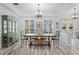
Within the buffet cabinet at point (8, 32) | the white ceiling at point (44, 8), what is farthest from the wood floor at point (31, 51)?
the white ceiling at point (44, 8)

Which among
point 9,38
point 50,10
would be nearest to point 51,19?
point 50,10

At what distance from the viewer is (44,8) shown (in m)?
2.93

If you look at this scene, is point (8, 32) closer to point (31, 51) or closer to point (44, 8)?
point (31, 51)

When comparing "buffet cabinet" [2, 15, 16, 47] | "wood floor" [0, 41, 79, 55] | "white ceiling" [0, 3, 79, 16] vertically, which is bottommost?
"wood floor" [0, 41, 79, 55]

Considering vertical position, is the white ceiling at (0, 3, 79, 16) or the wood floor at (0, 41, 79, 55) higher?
the white ceiling at (0, 3, 79, 16)

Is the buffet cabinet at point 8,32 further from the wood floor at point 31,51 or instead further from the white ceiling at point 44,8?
the white ceiling at point 44,8

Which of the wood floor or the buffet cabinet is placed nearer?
the wood floor

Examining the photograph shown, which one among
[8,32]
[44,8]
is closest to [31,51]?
[8,32]

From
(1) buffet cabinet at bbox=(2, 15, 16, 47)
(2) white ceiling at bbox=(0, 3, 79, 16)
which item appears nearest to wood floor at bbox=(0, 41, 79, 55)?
(1) buffet cabinet at bbox=(2, 15, 16, 47)

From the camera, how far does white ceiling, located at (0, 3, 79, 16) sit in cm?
280

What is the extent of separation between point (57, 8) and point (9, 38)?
162 centimetres

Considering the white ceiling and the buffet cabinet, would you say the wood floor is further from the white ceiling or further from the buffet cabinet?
the white ceiling
